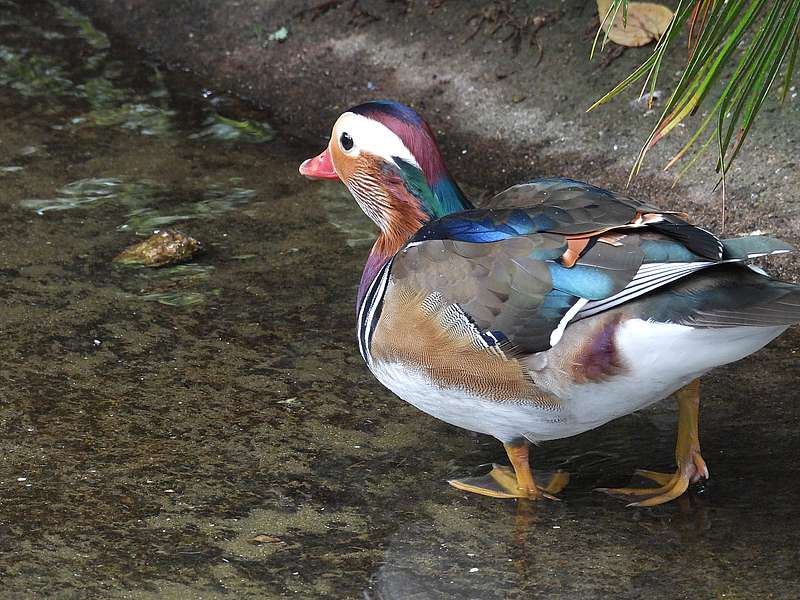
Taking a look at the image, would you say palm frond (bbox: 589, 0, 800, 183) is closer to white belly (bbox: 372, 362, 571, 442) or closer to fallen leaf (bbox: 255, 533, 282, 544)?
white belly (bbox: 372, 362, 571, 442)

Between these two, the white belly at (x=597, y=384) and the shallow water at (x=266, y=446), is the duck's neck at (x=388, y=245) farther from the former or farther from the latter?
the shallow water at (x=266, y=446)

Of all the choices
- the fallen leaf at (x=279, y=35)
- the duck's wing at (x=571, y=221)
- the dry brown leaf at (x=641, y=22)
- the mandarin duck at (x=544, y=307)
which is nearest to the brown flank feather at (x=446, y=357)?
the mandarin duck at (x=544, y=307)

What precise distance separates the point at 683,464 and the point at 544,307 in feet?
2.24

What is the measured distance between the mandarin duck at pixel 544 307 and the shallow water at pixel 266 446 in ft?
0.73

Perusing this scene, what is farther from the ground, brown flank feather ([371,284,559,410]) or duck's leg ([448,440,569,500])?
brown flank feather ([371,284,559,410])

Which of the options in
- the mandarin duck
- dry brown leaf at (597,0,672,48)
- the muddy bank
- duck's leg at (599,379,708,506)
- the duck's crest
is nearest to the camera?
the mandarin duck

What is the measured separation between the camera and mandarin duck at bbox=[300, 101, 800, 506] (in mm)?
2836

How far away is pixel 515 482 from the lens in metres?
3.31

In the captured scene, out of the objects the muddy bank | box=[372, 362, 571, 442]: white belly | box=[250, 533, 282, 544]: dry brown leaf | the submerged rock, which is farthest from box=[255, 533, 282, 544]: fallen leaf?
the muddy bank

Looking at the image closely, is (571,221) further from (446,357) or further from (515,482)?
(515,482)

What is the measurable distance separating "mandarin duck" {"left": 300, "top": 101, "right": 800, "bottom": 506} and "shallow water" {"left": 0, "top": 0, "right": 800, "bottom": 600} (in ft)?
0.73

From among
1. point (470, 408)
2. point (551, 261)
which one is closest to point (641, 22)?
point (551, 261)

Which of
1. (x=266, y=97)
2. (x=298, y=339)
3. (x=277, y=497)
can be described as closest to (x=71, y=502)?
(x=277, y=497)

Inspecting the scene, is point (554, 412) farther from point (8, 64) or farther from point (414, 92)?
point (8, 64)
